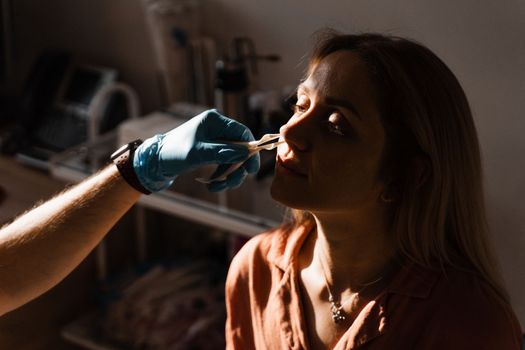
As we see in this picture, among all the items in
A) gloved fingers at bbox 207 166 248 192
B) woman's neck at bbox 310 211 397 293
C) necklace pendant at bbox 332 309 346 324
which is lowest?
necklace pendant at bbox 332 309 346 324

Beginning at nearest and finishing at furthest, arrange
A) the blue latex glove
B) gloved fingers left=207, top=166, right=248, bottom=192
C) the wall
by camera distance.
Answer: the blue latex glove → gloved fingers left=207, top=166, right=248, bottom=192 → the wall

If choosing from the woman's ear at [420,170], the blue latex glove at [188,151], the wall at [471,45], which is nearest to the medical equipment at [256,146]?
the blue latex glove at [188,151]

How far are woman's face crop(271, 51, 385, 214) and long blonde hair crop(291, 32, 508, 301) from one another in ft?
0.08

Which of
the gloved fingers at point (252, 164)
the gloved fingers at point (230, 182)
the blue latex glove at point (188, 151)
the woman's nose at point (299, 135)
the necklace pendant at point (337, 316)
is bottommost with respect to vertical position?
the necklace pendant at point (337, 316)

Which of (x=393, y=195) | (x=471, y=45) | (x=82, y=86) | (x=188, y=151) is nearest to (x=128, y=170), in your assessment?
(x=188, y=151)

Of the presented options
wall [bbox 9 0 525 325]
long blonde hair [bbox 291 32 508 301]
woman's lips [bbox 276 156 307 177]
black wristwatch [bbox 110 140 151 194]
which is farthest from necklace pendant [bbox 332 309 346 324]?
wall [bbox 9 0 525 325]

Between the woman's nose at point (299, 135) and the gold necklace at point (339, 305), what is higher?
the woman's nose at point (299, 135)

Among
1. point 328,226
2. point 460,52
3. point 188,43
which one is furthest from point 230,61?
point 328,226

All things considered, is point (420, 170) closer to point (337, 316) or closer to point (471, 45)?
point (337, 316)

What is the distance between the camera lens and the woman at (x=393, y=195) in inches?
55.7

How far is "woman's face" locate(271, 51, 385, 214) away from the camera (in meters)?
1.44

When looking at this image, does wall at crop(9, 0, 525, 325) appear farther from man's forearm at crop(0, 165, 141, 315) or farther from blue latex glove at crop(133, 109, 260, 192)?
man's forearm at crop(0, 165, 141, 315)

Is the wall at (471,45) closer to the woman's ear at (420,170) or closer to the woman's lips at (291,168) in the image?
the woman's ear at (420,170)

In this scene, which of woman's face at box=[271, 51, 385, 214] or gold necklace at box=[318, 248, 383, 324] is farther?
gold necklace at box=[318, 248, 383, 324]
